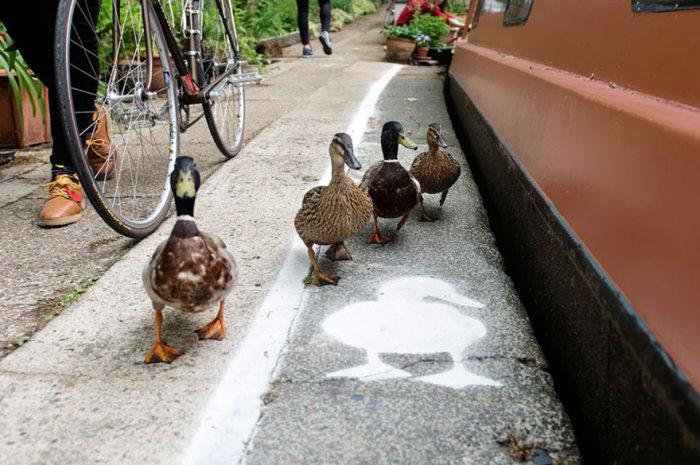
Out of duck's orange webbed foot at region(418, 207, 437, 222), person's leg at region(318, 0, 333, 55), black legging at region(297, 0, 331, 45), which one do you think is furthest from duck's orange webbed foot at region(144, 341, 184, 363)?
person's leg at region(318, 0, 333, 55)

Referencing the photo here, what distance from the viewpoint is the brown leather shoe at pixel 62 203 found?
130 inches

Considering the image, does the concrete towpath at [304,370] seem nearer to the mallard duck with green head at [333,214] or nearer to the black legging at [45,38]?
the mallard duck with green head at [333,214]

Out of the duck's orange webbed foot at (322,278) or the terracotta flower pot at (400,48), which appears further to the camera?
the terracotta flower pot at (400,48)

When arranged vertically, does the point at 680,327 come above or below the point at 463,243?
above

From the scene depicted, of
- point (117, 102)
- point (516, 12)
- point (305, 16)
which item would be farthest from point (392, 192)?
point (305, 16)

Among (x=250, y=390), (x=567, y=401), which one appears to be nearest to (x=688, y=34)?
(x=567, y=401)

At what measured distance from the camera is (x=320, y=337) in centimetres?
214

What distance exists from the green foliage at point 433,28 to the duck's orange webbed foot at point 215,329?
9.50 meters

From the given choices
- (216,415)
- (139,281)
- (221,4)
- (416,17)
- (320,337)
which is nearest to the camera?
(216,415)

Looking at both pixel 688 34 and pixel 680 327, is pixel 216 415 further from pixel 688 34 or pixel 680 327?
pixel 688 34

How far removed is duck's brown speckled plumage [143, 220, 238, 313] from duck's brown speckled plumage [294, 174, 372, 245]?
626 mm

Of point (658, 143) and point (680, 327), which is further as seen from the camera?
point (658, 143)

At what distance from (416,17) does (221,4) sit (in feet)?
24.9

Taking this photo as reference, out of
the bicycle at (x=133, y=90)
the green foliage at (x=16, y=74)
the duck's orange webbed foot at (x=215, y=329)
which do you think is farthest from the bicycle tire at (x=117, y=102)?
the duck's orange webbed foot at (x=215, y=329)
